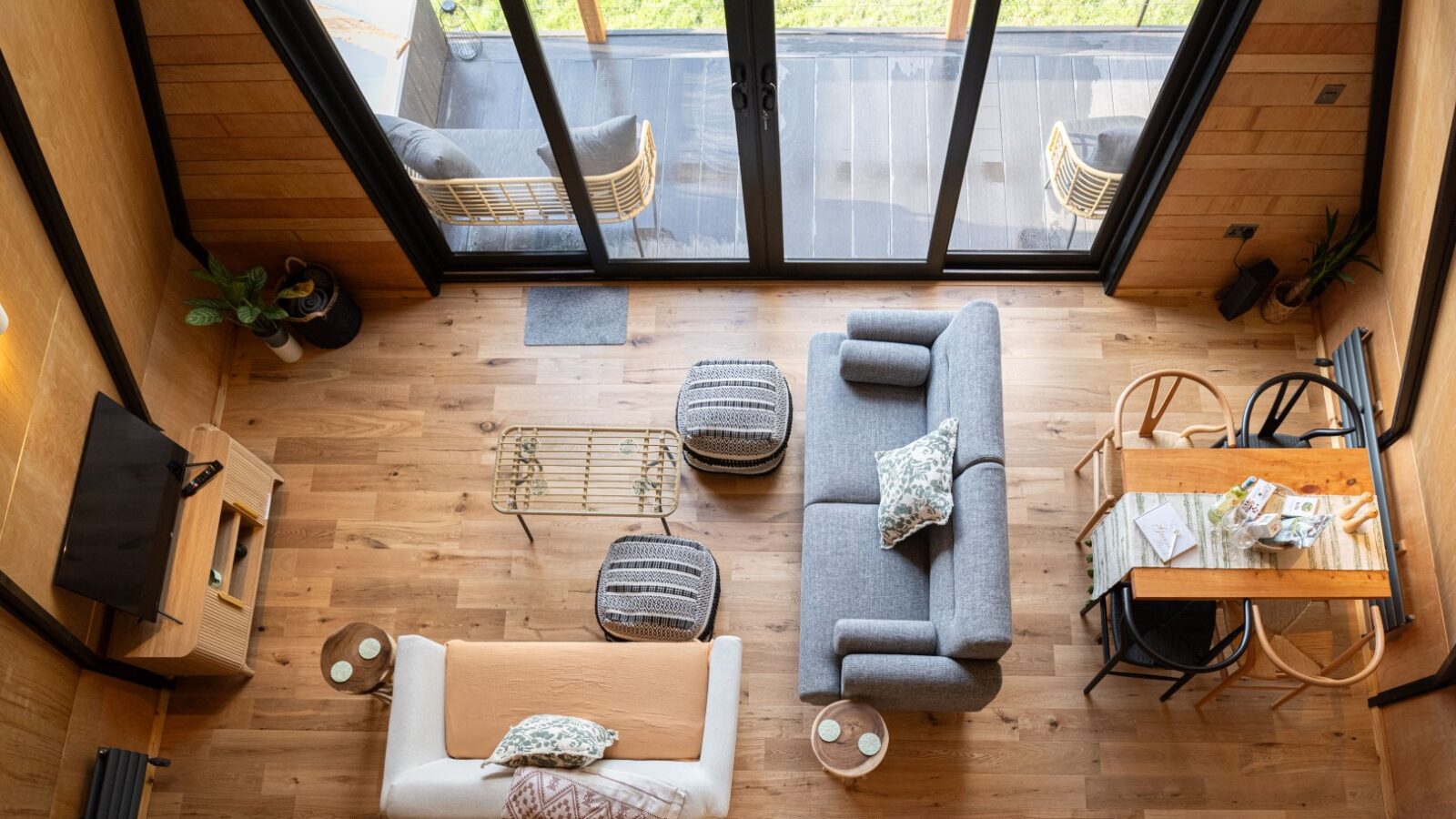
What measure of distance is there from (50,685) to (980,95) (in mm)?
4136

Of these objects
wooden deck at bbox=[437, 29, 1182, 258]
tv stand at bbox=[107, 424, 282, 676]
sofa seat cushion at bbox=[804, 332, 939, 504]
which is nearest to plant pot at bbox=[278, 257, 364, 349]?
tv stand at bbox=[107, 424, 282, 676]

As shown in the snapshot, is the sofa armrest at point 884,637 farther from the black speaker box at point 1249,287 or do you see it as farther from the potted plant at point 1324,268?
the potted plant at point 1324,268

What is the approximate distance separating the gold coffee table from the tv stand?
1.04 m

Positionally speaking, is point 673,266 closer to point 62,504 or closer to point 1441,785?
point 62,504

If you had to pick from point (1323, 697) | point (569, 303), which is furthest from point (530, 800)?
point (1323, 697)

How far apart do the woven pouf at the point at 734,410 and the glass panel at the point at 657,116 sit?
0.79 meters

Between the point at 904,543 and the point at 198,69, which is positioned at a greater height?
the point at 198,69

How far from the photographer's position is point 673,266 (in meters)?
4.90

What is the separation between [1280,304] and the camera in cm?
455

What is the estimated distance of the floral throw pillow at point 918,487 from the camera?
363cm

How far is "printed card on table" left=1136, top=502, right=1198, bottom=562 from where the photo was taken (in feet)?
10.9

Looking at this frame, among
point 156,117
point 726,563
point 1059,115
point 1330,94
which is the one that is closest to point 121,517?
point 156,117

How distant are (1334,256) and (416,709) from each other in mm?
4217

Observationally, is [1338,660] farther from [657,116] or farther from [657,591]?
[657,116]
